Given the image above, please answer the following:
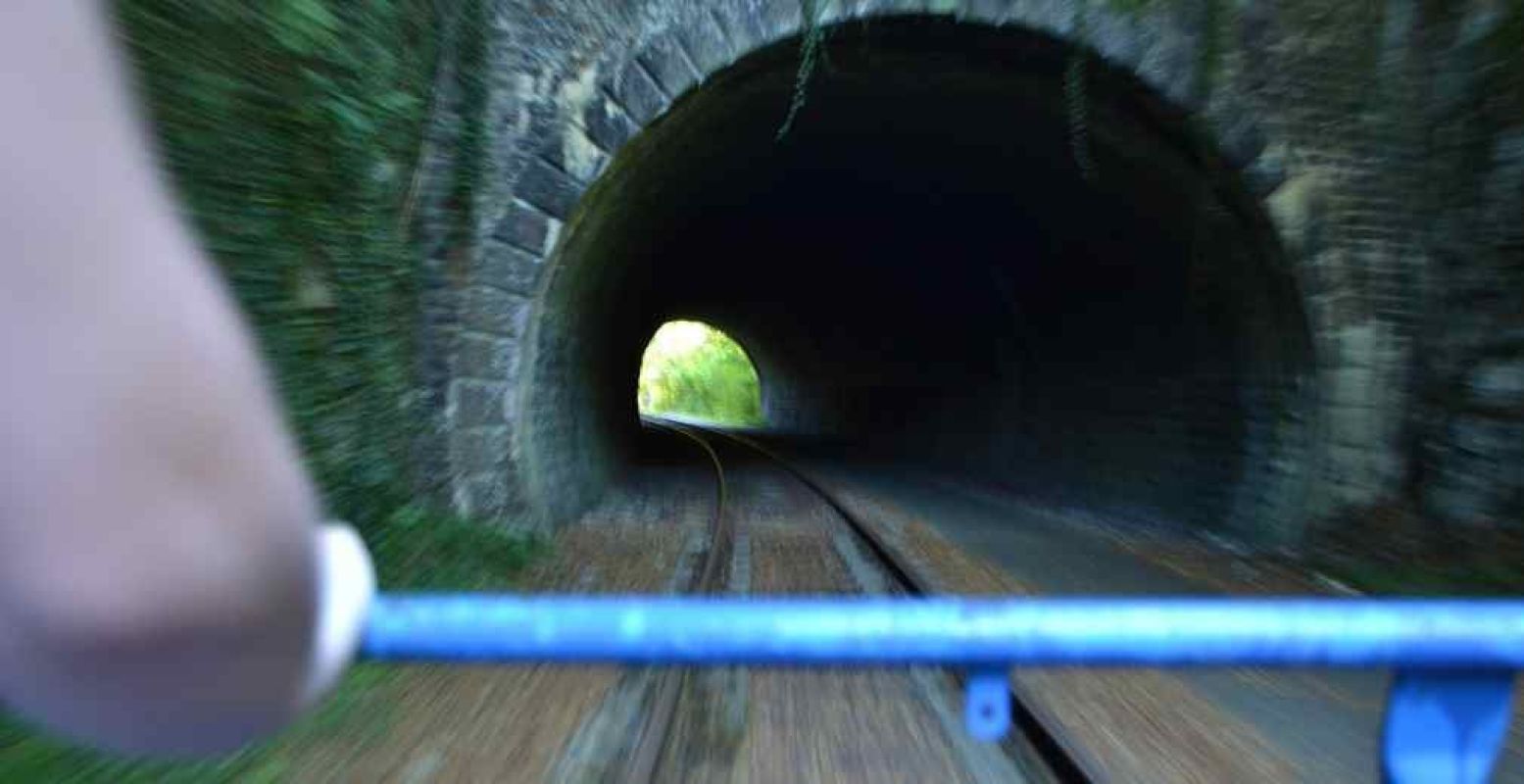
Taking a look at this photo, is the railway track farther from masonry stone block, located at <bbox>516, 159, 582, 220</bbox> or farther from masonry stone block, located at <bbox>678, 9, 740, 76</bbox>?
masonry stone block, located at <bbox>678, 9, 740, 76</bbox>

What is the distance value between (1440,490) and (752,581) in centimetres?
388

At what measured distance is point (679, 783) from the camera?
3164 millimetres

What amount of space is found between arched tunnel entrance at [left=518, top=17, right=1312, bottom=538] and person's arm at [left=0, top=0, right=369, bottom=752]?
19.1 feet

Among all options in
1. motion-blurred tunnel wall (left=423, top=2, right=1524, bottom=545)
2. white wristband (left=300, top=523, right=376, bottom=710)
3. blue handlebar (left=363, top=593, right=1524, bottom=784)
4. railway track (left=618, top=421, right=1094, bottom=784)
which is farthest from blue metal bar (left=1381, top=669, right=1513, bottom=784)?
motion-blurred tunnel wall (left=423, top=2, right=1524, bottom=545)

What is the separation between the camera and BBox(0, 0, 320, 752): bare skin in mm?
556

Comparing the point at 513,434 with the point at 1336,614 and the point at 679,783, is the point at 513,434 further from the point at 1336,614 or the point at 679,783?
the point at 1336,614

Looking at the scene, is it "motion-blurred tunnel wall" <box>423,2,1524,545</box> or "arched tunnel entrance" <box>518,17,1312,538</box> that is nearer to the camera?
"motion-blurred tunnel wall" <box>423,2,1524,545</box>

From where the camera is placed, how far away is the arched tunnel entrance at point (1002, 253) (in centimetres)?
682

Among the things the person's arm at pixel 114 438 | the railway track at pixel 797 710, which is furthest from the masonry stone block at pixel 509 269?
the person's arm at pixel 114 438

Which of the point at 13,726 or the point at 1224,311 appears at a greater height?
the point at 1224,311

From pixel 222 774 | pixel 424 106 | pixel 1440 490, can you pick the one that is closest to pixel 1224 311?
pixel 1440 490

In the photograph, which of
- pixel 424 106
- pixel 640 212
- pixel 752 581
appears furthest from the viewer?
pixel 640 212

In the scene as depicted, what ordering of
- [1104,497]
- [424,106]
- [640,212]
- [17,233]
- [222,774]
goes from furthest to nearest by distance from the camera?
1. [1104,497]
2. [640,212]
3. [424,106]
4. [222,774]
5. [17,233]

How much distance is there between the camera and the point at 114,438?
1.86 ft
